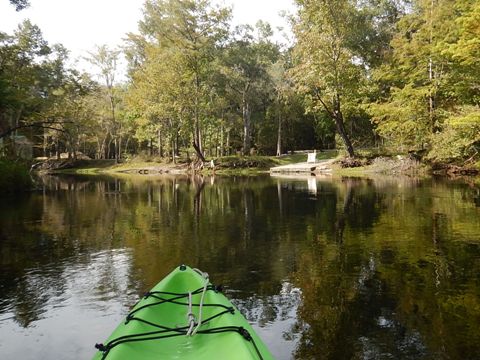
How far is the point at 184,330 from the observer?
432 centimetres

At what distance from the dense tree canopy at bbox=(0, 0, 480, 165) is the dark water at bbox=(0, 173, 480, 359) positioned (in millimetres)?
9928

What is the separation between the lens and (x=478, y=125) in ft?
74.5

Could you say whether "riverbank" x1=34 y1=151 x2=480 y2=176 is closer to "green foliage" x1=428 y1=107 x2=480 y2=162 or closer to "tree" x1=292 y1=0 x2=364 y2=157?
"green foliage" x1=428 y1=107 x2=480 y2=162

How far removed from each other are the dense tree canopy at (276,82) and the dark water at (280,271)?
32.6 feet

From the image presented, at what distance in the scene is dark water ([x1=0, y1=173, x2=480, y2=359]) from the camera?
5.27 m

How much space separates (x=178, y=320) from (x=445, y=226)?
947 cm

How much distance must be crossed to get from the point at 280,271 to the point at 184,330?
405 centimetres

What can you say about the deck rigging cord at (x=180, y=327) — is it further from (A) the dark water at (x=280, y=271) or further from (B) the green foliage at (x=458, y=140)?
(B) the green foliage at (x=458, y=140)

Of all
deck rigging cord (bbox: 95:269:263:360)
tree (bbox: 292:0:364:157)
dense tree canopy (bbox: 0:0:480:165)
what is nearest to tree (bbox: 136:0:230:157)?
dense tree canopy (bbox: 0:0:480:165)

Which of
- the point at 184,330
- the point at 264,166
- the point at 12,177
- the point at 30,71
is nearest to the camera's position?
the point at 184,330

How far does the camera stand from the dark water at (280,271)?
5270mm

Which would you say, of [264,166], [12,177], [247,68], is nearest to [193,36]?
[247,68]

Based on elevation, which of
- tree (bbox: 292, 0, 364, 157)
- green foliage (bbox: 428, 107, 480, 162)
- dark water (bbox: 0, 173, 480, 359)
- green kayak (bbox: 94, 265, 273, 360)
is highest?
tree (bbox: 292, 0, 364, 157)

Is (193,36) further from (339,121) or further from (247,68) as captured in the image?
→ (339,121)
